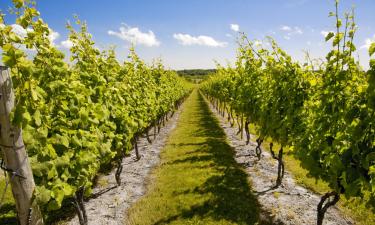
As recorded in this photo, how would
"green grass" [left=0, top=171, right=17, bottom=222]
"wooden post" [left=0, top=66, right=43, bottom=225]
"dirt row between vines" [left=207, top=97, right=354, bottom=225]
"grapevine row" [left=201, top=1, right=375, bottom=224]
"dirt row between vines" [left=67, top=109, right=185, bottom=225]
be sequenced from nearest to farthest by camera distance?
"wooden post" [left=0, top=66, right=43, bottom=225] → "grapevine row" [left=201, top=1, right=375, bottom=224] → "dirt row between vines" [left=207, top=97, right=354, bottom=225] → "green grass" [left=0, top=171, right=17, bottom=222] → "dirt row between vines" [left=67, top=109, right=185, bottom=225]

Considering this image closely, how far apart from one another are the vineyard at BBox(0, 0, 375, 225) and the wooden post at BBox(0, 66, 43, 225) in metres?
0.01

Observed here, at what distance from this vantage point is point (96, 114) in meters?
5.95

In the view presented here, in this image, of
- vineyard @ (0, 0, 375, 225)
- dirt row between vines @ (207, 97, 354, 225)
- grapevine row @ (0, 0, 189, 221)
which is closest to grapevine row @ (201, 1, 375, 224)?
vineyard @ (0, 0, 375, 225)

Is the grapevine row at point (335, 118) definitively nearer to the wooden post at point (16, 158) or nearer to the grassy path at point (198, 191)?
the grassy path at point (198, 191)

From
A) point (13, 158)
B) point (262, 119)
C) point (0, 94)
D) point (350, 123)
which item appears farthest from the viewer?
point (262, 119)

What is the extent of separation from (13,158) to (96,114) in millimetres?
2768

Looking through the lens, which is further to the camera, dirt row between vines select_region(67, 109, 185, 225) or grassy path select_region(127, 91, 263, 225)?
dirt row between vines select_region(67, 109, 185, 225)

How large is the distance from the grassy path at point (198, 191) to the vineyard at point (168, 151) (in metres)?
0.05

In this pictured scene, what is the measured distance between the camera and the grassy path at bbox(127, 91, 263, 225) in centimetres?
788

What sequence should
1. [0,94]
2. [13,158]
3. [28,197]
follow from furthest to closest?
[28,197], [13,158], [0,94]

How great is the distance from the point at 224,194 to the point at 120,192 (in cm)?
322

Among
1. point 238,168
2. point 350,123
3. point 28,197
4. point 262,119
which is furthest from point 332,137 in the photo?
point 238,168

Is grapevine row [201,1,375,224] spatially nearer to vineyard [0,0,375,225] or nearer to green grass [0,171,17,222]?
vineyard [0,0,375,225]

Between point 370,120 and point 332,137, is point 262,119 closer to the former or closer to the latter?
point 332,137
